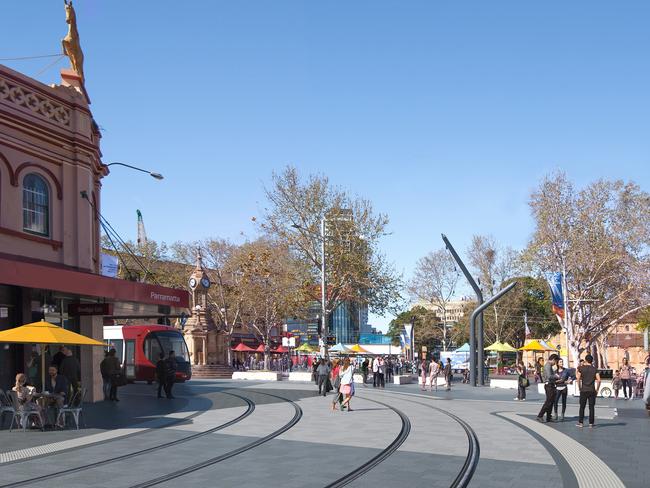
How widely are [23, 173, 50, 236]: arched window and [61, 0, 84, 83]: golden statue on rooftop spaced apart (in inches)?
201

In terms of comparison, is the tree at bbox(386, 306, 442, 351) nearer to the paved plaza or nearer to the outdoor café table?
the paved plaza

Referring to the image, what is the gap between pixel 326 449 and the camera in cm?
1437

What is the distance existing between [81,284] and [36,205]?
355 centimetres

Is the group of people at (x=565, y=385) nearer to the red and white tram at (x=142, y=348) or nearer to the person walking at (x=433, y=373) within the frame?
the person walking at (x=433, y=373)

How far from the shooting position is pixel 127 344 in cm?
3625

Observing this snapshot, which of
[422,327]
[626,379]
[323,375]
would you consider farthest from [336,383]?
[422,327]

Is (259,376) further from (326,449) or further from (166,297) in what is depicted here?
(326,449)

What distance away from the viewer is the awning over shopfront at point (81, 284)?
755 inches

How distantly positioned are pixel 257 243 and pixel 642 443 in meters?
49.9

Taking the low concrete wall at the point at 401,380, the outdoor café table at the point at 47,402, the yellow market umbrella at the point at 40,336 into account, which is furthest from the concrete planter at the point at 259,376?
the outdoor café table at the point at 47,402

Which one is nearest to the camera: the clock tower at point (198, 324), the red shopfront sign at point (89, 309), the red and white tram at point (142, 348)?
the red shopfront sign at point (89, 309)

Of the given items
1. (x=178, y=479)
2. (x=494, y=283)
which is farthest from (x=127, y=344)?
(x=494, y=283)

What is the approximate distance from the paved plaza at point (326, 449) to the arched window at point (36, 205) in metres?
5.71

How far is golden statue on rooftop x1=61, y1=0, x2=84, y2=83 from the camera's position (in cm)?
2733
